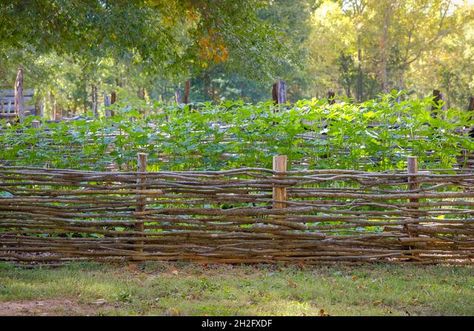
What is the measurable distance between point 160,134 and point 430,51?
123 ft

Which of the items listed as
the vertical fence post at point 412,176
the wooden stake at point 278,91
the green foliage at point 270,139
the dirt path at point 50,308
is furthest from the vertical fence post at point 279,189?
the wooden stake at point 278,91

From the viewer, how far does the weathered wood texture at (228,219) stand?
6.80 metres

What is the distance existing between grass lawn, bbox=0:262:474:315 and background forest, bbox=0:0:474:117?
12.5ft

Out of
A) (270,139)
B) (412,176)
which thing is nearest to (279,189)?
(270,139)

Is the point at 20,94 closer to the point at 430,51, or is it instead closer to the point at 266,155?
the point at 266,155

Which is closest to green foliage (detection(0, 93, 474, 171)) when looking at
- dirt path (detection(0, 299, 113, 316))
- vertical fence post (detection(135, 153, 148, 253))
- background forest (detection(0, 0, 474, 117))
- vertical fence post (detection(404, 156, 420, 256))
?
vertical fence post (detection(404, 156, 420, 256))

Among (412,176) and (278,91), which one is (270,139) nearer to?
(412,176)

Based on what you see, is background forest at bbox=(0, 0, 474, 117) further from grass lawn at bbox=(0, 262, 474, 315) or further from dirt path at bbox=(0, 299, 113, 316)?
dirt path at bbox=(0, 299, 113, 316)

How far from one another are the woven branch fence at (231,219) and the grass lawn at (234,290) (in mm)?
198

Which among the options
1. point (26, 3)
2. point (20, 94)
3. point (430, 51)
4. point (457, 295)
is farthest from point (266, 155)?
point (430, 51)

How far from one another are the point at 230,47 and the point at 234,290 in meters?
5.64

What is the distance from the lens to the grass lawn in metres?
4.92

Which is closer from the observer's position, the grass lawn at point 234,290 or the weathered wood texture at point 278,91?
the grass lawn at point 234,290

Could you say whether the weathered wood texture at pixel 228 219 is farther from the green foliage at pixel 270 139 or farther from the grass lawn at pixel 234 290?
the green foliage at pixel 270 139
